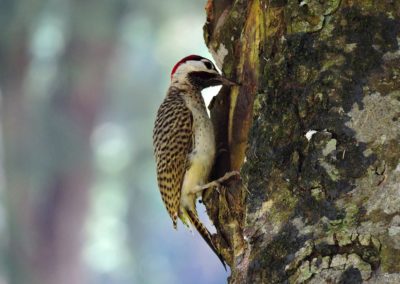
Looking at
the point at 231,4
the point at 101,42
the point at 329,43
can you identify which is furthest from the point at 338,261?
the point at 101,42

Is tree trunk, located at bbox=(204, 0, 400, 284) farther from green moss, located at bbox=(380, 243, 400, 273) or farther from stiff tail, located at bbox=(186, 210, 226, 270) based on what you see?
stiff tail, located at bbox=(186, 210, 226, 270)

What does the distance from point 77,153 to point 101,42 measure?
31.7 inches

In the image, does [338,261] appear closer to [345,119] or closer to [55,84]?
[345,119]

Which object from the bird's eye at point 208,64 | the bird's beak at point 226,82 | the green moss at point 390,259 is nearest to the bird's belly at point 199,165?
the bird's beak at point 226,82

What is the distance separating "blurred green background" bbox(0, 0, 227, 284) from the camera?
19.7 feet

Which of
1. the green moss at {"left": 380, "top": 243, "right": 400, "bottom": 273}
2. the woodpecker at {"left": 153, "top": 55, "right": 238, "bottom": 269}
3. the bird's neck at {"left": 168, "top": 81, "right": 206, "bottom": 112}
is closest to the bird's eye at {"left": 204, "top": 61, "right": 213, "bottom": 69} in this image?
the woodpecker at {"left": 153, "top": 55, "right": 238, "bottom": 269}

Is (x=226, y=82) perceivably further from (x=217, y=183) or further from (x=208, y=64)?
(x=208, y=64)

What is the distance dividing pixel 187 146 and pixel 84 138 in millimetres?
2491

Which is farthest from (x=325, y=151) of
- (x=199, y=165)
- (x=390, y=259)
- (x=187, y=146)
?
(x=187, y=146)

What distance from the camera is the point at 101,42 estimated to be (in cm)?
645

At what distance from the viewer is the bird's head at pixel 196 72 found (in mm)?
3865

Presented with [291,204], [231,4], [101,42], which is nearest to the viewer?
[291,204]

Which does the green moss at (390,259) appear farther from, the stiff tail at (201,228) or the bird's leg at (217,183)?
the stiff tail at (201,228)

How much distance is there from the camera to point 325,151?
7.75 feet
